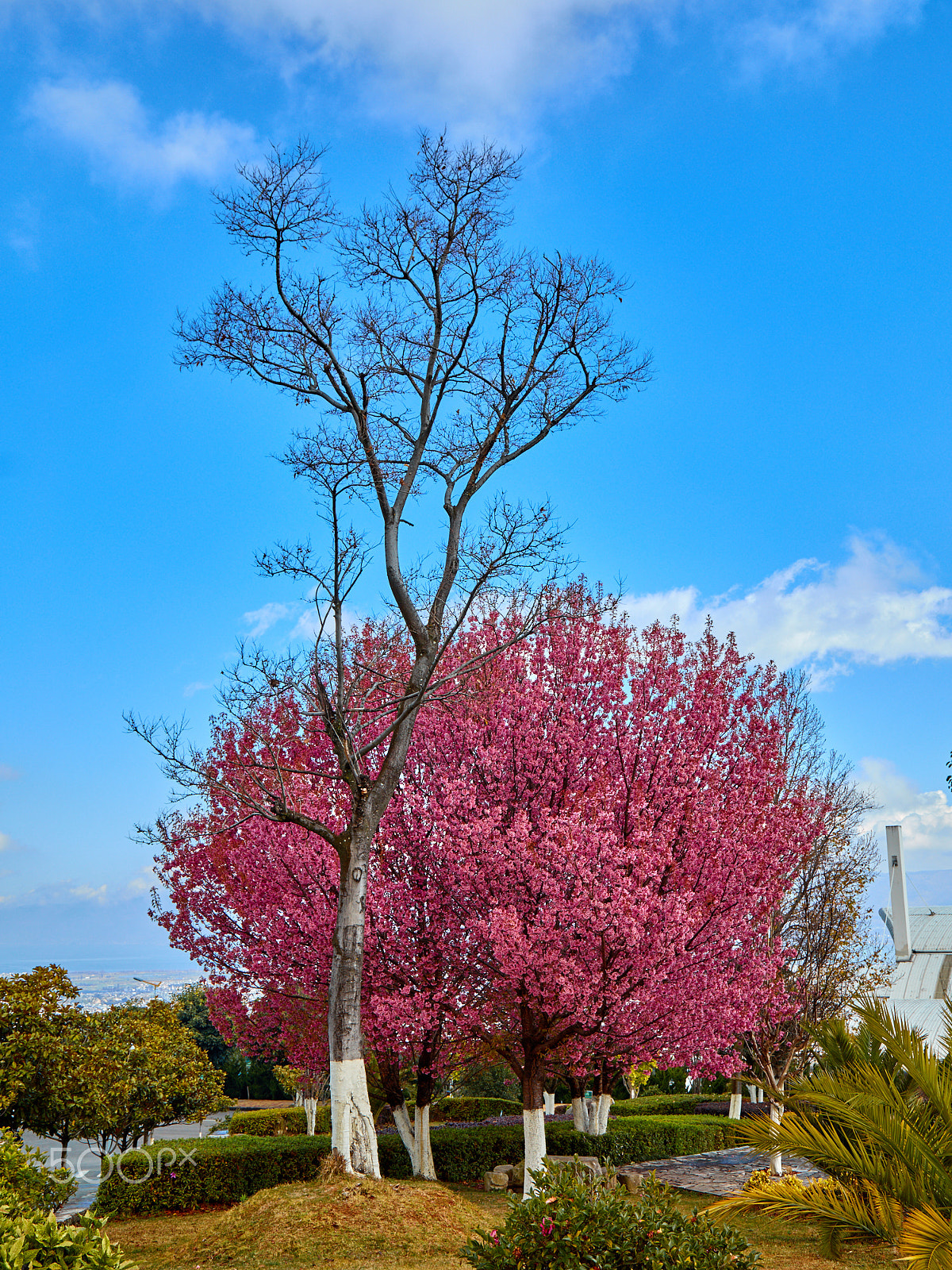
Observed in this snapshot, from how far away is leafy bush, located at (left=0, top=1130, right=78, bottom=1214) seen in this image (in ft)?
28.1

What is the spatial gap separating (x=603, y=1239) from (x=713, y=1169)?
1563cm

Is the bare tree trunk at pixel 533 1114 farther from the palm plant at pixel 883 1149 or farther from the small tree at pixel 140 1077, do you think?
the palm plant at pixel 883 1149

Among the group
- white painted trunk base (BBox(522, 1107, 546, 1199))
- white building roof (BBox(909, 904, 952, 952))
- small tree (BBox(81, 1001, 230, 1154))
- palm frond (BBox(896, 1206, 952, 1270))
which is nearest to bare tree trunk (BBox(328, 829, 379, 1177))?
white painted trunk base (BBox(522, 1107, 546, 1199))

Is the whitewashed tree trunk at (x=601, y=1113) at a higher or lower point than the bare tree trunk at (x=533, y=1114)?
lower

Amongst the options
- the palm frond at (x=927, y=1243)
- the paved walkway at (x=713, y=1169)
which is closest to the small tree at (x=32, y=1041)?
the paved walkway at (x=713, y=1169)

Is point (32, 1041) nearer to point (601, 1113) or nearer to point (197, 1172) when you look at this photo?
point (197, 1172)

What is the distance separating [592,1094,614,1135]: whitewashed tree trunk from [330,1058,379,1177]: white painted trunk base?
8.13 meters

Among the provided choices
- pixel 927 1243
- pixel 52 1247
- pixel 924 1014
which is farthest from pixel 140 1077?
pixel 924 1014

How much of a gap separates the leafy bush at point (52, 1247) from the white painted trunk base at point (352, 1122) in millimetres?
6723

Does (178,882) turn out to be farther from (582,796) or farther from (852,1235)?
(852,1235)

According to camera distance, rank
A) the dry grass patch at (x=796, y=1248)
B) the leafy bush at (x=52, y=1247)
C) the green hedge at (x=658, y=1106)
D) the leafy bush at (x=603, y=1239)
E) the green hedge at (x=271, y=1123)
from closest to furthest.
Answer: the leafy bush at (x=52, y=1247)
the leafy bush at (x=603, y=1239)
the dry grass patch at (x=796, y=1248)
the green hedge at (x=271, y=1123)
the green hedge at (x=658, y=1106)

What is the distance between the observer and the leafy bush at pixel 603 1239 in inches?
223

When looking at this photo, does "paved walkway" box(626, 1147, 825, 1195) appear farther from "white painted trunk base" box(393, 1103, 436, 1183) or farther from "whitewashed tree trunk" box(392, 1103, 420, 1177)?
"whitewashed tree trunk" box(392, 1103, 420, 1177)

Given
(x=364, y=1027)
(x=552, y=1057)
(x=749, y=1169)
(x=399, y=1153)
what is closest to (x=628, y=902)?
(x=552, y=1057)
